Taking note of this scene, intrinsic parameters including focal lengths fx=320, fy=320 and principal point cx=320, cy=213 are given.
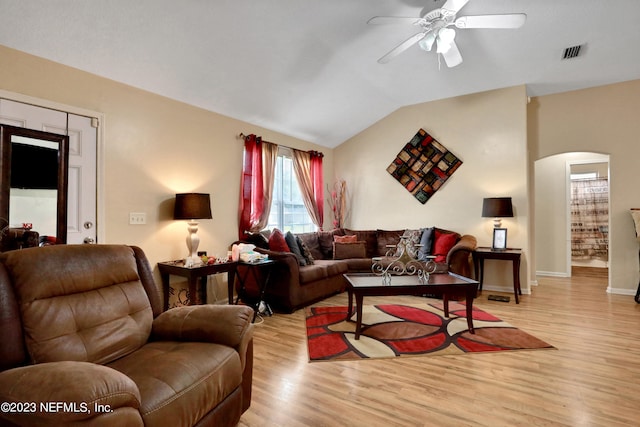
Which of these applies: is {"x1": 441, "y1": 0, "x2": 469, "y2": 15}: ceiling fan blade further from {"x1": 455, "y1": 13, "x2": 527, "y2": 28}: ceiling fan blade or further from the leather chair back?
the leather chair back

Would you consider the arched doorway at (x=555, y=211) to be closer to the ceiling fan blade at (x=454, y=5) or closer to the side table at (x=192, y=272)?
the ceiling fan blade at (x=454, y=5)

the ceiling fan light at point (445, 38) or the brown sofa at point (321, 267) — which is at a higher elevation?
the ceiling fan light at point (445, 38)

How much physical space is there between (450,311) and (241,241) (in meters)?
2.77

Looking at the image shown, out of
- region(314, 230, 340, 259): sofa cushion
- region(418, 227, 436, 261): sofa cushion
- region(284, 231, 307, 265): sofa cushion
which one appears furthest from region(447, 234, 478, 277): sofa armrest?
region(284, 231, 307, 265): sofa cushion

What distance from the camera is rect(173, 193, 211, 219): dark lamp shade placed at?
3.32 m

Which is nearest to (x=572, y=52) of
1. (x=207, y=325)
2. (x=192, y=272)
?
(x=207, y=325)

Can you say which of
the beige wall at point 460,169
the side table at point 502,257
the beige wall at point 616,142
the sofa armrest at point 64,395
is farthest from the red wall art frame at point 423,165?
the sofa armrest at point 64,395

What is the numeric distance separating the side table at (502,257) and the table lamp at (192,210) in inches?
142

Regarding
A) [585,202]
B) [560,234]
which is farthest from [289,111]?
[585,202]

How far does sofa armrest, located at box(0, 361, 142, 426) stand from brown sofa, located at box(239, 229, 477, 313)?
8.77 ft

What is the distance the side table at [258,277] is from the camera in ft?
12.0

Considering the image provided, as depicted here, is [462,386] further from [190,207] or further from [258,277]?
[190,207]

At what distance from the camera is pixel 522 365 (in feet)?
7.95

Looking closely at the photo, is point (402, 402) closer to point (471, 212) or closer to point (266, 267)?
point (266, 267)
